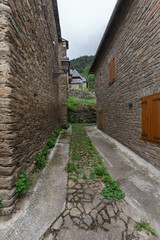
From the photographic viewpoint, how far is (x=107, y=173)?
8.24ft

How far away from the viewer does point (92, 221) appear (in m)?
1.47

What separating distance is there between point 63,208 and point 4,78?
97.4 inches

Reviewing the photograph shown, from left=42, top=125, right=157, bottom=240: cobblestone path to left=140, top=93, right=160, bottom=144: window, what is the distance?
2130mm

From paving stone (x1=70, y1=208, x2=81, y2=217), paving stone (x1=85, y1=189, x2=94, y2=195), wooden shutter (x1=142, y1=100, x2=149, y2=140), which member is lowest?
paving stone (x1=70, y1=208, x2=81, y2=217)

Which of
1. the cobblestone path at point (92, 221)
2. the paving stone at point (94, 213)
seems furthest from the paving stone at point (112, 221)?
the paving stone at point (94, 213)

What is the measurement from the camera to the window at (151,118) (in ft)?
8.89

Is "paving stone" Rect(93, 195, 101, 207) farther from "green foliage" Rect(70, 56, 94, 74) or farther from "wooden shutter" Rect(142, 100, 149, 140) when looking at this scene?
"green foliage" Rect(70, 56, 94, 74)

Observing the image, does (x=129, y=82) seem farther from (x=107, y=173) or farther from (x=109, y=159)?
(x=107, y=173)

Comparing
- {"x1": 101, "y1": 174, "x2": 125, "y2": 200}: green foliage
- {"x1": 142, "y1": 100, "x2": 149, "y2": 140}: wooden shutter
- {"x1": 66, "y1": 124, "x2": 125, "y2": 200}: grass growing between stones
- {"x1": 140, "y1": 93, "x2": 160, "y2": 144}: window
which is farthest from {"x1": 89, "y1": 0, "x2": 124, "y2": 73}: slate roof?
{"x1": 101, "y1": 174, "x2": 125, "y2": 200}: green foliage

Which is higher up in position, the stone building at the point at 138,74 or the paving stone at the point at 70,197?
the stone building at the point at 138,74

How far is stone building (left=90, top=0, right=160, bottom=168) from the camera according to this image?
2.75 metres

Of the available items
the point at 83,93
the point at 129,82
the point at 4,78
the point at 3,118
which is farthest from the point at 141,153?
the point at 83,93

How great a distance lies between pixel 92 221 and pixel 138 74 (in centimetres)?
424

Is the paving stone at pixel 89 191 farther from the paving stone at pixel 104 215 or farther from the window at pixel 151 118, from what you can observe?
the window at pixel 151 118
